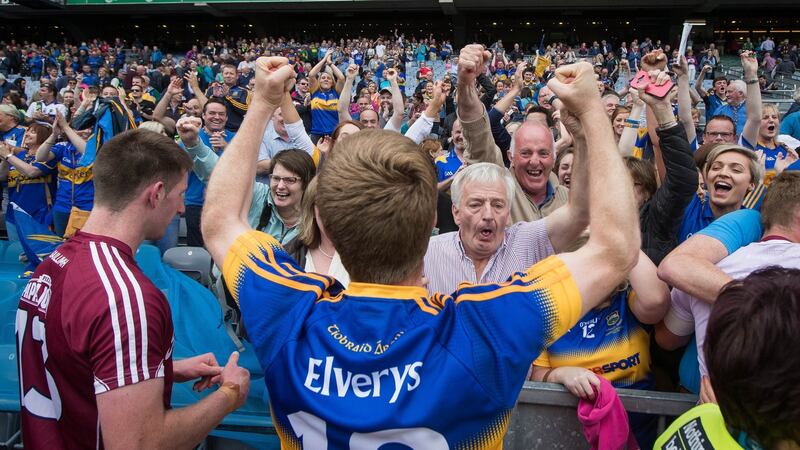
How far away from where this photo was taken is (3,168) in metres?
6.79

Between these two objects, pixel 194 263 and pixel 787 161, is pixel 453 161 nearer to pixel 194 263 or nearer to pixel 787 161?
pixel 194 263

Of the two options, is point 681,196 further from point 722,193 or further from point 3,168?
point 3,168

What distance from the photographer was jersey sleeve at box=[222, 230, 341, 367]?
4.35 feet

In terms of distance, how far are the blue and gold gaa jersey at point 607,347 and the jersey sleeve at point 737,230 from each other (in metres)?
0.37

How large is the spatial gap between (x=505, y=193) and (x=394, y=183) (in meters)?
1.36

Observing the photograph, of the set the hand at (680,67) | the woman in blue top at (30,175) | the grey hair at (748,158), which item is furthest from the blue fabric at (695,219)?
the woman in blue top at (30,175)

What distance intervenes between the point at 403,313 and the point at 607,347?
4.42ft

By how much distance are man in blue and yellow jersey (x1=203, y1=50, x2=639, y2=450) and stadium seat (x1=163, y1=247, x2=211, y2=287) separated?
3.41 m

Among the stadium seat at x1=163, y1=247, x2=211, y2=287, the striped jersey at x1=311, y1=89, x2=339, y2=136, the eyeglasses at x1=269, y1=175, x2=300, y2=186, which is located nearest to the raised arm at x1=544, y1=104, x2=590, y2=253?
the eyeglasses at x1=269, y1=175, x2=300, y2=186

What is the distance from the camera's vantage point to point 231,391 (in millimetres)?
1800

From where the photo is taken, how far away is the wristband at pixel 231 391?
1789 mm

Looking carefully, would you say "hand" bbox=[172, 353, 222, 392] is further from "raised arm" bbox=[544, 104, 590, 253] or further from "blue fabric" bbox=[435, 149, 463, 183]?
"blue fabric" bbox=[435, 149, 463, 183]

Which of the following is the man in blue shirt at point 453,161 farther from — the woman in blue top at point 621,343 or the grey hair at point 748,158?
the woman in blue top at point 621,343

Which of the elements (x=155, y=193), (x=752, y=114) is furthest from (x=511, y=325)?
(x=752, y=114)
